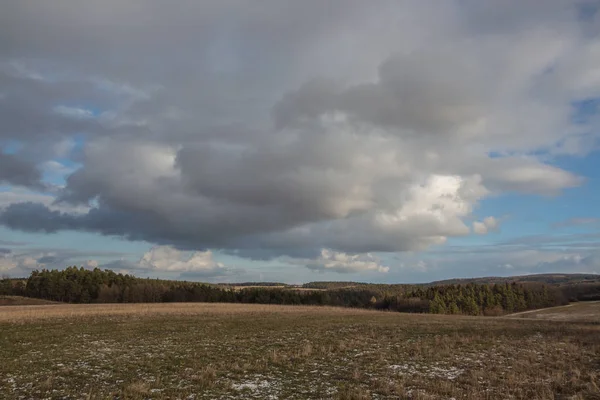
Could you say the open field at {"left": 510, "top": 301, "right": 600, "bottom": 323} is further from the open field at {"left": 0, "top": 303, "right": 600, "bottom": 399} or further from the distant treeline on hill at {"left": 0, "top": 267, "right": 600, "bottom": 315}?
the distant treeline on hill at {"left": 0, "top": 267, "right": 600, "bottom": 315}

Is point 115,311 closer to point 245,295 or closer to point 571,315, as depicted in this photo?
point 571,315

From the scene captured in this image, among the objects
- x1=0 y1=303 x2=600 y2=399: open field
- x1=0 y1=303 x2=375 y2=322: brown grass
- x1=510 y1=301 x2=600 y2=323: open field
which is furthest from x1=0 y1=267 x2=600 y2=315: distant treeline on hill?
x1=0 y1=303 x2=600 y2=399: open field

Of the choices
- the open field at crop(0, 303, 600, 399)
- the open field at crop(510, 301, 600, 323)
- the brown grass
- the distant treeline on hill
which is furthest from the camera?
the distant treeline on hill

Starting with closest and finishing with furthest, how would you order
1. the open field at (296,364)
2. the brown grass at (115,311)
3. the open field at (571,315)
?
the open field at (296,364) < the brown grass at (115,311) < the open field at (571,315)

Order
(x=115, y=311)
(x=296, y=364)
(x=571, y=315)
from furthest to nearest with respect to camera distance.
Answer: (x=571, y=315), (x=115, y=311), (x=296, y=364)

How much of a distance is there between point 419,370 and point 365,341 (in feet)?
29.5

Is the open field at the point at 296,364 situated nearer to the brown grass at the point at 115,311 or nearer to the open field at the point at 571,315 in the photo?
the brown grass at the point at 115,311

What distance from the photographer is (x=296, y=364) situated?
18359mm

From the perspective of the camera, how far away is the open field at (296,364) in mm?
13516

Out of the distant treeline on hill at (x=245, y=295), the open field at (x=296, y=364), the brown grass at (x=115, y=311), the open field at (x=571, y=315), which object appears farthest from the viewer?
the distant treeline on hill at (x=245, y=295)

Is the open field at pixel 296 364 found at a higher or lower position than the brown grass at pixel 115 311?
higher

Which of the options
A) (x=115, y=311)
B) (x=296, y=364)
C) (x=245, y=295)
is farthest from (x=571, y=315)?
(x=245, y=295)

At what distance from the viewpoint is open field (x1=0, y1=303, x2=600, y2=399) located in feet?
44.3

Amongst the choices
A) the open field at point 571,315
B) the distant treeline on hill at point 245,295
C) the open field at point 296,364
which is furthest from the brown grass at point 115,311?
the distant treeline on hill at point 245,295
